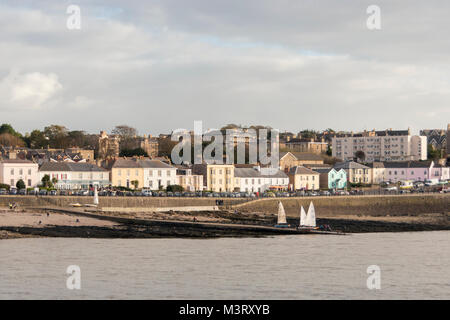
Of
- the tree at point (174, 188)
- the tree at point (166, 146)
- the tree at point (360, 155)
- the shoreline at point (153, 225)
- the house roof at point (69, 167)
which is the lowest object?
the shoreline at point (153, 225)

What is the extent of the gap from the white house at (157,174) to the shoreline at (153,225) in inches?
874

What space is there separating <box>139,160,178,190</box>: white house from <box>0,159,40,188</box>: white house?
13.1 meters

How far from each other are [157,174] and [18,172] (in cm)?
1687

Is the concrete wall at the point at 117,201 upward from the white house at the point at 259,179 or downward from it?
downward

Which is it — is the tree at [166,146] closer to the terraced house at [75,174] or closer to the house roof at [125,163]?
the house roof at [125,163]

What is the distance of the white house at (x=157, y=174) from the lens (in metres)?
90.2

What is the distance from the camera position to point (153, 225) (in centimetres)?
5497

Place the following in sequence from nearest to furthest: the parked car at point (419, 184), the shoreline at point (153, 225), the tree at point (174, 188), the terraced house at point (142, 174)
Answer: the shoreline at point (153, 225) < the tree at point (174, 188) < the terraced house at point (142, 174) < the parked car at point (419, 184)

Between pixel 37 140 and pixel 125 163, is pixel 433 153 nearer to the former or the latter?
pixel 37 140

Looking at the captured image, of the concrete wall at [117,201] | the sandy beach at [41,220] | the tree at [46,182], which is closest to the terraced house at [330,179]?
the concrete wall at [117,201]

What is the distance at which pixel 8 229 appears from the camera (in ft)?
161

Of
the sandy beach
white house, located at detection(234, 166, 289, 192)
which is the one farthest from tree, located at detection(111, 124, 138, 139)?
the sandy beach

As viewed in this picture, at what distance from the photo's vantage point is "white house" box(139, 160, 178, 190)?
296ft

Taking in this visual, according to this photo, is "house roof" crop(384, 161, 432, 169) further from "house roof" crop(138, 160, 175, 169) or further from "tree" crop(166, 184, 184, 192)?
"tree" crop(166, 184, 184, 192)
